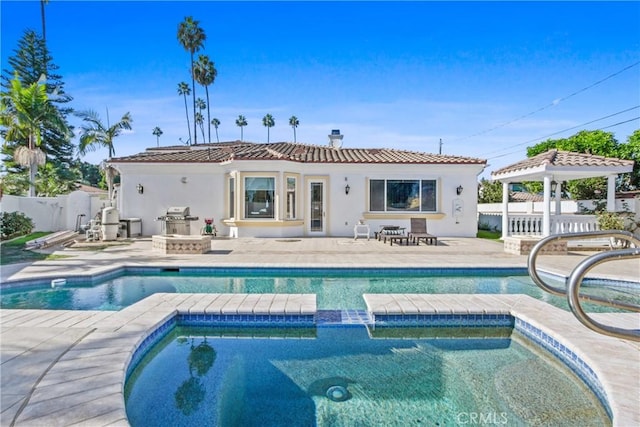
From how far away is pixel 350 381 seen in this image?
426 cm

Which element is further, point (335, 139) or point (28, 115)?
point (335, 139)

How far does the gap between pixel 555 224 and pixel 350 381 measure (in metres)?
13.9

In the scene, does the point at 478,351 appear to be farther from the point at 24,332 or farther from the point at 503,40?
the point at 503,40

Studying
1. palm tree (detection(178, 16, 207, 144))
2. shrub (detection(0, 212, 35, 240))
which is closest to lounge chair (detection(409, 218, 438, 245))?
shrub (detection(0, 212, 35, 240))

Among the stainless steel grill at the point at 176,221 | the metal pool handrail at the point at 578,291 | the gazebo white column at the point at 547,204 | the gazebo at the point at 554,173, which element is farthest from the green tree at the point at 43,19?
the metal pool handrail at the point at 578,291

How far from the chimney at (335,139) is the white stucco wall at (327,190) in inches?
197

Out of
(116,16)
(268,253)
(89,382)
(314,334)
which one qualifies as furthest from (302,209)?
(89,382)

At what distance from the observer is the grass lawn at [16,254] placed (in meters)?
11.0

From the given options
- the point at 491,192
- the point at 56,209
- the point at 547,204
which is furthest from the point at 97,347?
the point at 491,192

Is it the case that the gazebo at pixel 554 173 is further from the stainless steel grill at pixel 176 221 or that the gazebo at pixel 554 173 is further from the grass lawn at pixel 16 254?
the grass lawn at pixel 16 254

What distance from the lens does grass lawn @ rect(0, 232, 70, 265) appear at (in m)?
11.0

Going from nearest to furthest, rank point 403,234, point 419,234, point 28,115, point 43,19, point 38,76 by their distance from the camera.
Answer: point 419,234 → point 403,234 → point 28,115 → point 43,19 → point 38,76

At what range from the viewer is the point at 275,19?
14367 mm
